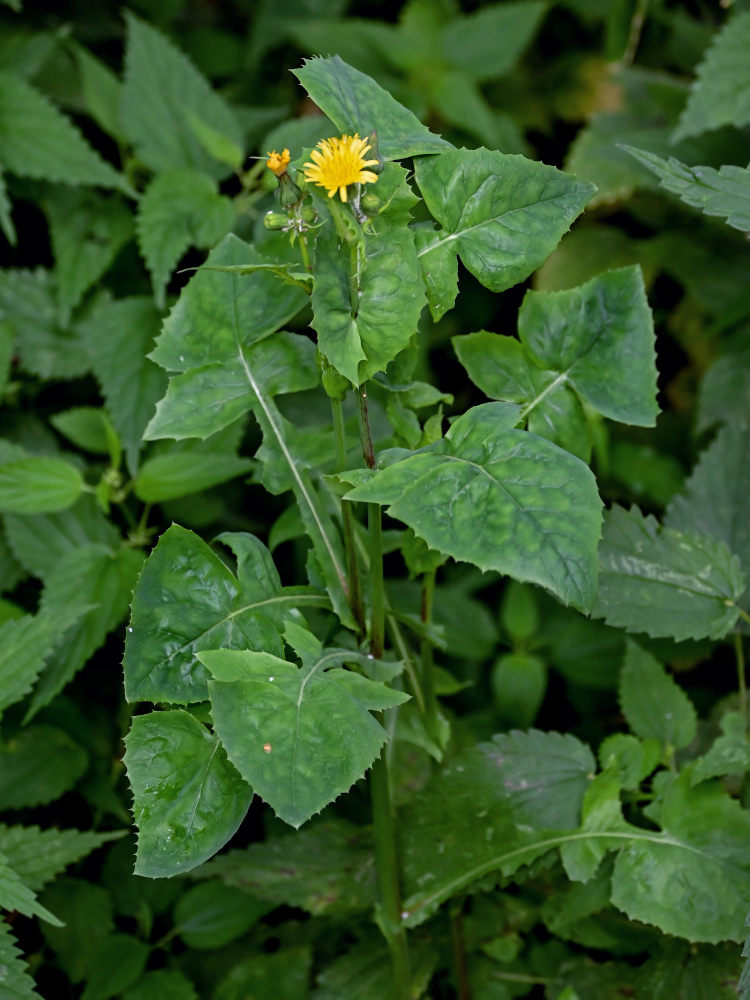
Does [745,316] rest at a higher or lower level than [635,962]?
higher

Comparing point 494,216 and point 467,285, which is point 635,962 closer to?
point 494,216

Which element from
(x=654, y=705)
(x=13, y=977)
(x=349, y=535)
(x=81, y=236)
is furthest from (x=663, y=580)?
(x=81, y=236)

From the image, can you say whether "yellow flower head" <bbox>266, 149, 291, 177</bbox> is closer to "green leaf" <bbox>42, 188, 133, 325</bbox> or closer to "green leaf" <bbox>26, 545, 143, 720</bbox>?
"green leaf" <bbox>26, 545, 143, 720</bbox>

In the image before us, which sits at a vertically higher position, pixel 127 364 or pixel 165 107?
pixel 165 107

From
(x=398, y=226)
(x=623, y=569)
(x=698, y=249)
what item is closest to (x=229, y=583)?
(x=398, y=226)

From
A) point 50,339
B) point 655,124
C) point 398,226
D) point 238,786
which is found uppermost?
point 398,226

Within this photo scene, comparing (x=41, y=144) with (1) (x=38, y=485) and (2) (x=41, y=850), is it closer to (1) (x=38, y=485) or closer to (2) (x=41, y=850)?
(1) (x=38, y=485)
